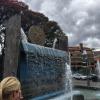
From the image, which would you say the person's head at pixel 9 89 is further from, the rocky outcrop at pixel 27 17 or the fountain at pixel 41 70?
the rocky outcrop at pixel 27 17

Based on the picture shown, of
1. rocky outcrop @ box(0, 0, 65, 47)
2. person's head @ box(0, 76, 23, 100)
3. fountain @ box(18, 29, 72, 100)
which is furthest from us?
rocky outcrop @ box(0, 0, 65, 47)

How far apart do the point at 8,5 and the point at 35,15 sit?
425cm

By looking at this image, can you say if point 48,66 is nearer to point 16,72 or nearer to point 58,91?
point 58,91

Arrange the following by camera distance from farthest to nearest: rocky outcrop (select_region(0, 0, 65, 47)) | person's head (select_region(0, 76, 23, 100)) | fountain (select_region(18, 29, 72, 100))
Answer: rocky outcrop (select_region(0, 0, 65, 47))
fountain (select_region(18, 29, 72, 100))
person's head (select_region(0, 76, 23, 100))

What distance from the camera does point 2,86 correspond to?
2008mm

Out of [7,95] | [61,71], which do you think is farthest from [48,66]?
[7,95]

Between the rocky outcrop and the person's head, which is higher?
the rocky outcrop

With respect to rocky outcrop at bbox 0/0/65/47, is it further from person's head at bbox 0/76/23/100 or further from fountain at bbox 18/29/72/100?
person's head at bbox 0/76/23/100

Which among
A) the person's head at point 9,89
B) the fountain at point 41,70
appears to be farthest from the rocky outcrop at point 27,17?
the person's head at point 9,89

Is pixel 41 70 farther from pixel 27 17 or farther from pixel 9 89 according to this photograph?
pixel 27 17

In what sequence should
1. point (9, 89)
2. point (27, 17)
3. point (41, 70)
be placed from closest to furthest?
point (9, 89) < point (41, 70) < point (27, 17)

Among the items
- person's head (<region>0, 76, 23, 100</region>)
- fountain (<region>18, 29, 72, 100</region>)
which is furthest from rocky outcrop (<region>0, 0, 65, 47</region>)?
person's head (<region>0, 76, 23, 100</region>)

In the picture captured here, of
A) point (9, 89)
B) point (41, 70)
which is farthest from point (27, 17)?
point (9, 89)

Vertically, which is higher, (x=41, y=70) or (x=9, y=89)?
(x=41, y=70)
